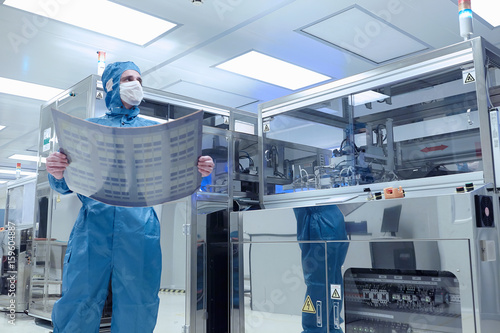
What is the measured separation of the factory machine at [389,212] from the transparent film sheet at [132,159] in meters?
0.78

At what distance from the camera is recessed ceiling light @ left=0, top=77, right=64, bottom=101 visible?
520 cm

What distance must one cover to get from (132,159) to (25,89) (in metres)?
4.64

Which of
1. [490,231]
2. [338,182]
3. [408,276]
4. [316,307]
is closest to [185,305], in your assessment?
[316,307]

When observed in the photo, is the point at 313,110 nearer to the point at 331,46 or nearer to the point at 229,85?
the point at 331,46

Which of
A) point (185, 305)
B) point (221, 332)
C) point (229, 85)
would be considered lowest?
point (221, 332)

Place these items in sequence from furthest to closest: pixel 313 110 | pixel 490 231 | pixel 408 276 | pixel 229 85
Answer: pixel 229 85, pixel 313 110, pixel 408 276, pixel 490 231

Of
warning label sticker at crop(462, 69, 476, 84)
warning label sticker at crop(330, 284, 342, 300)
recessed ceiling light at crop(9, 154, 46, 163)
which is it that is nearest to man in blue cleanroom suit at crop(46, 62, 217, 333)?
warning label sticker at crop(330, 284, 342, 300)

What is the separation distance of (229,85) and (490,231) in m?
4.13

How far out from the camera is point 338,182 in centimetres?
247

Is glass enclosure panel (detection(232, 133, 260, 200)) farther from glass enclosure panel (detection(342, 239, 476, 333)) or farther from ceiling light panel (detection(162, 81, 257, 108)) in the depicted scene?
ceiling light panel (detection(162, 81, 257, 108))

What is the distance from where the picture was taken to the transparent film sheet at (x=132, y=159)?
1.47 meters

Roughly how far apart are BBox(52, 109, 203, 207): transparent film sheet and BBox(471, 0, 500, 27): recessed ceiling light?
3.24 m

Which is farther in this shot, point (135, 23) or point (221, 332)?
point (135, 23)

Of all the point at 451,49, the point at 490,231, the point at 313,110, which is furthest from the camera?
the point at 313,110
